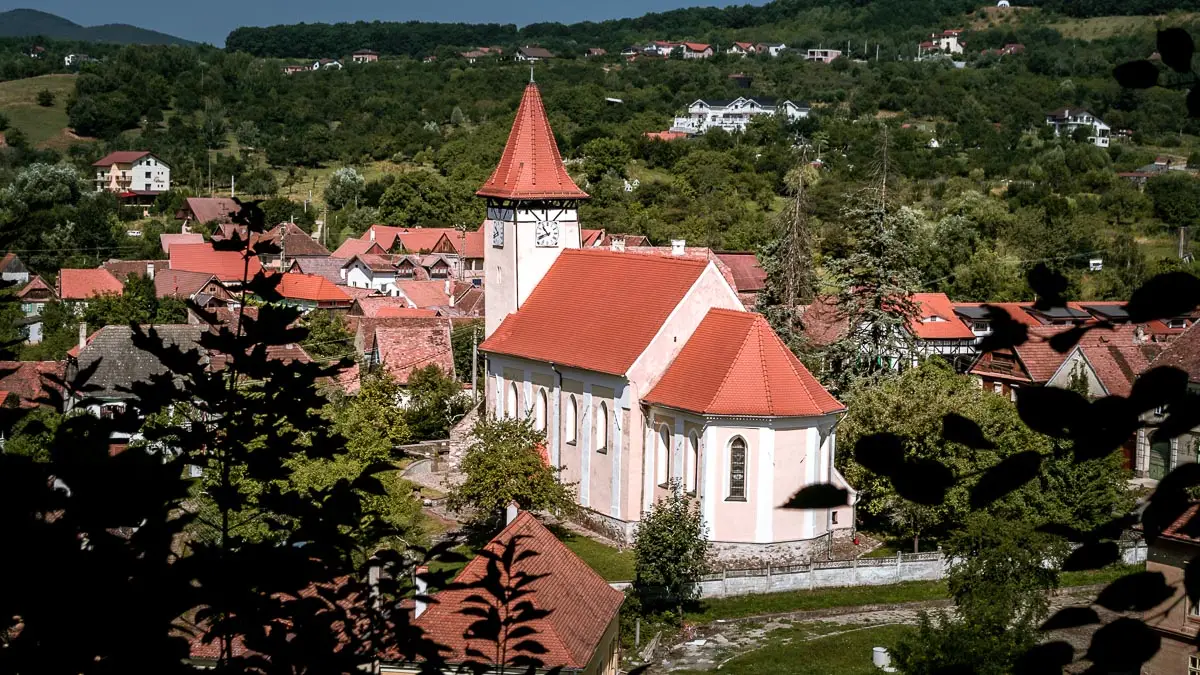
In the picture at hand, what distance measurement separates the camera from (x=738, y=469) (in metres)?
33.0

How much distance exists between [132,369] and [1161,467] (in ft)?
107

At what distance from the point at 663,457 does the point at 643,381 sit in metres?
1.98

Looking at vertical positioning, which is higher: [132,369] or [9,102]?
[9,102]

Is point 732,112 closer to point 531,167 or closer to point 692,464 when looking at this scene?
point 531,167

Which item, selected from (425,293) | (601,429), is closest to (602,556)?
(601,429)

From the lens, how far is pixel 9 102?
14888 cm

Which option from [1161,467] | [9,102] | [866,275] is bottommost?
[1161,467]

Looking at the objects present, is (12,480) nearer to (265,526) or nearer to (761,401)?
(265,526)

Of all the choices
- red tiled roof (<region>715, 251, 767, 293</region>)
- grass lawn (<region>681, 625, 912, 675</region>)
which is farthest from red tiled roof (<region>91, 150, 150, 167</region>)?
grass lawn (<region>681, 625, 912, 675</region>)

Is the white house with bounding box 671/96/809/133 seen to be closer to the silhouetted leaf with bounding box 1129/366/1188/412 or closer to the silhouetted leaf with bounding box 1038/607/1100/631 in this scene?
the silhouetted leaf with bounding box 1129/366/1188/412

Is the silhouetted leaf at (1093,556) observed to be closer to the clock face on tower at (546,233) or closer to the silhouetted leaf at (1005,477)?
the silhouetted leaf at (1005,477)

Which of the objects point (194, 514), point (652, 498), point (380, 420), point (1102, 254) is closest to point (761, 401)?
point (652, 498)

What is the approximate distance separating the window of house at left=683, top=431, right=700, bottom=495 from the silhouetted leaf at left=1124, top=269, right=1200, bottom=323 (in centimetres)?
2900

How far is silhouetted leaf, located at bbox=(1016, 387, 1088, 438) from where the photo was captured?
4223 mm
